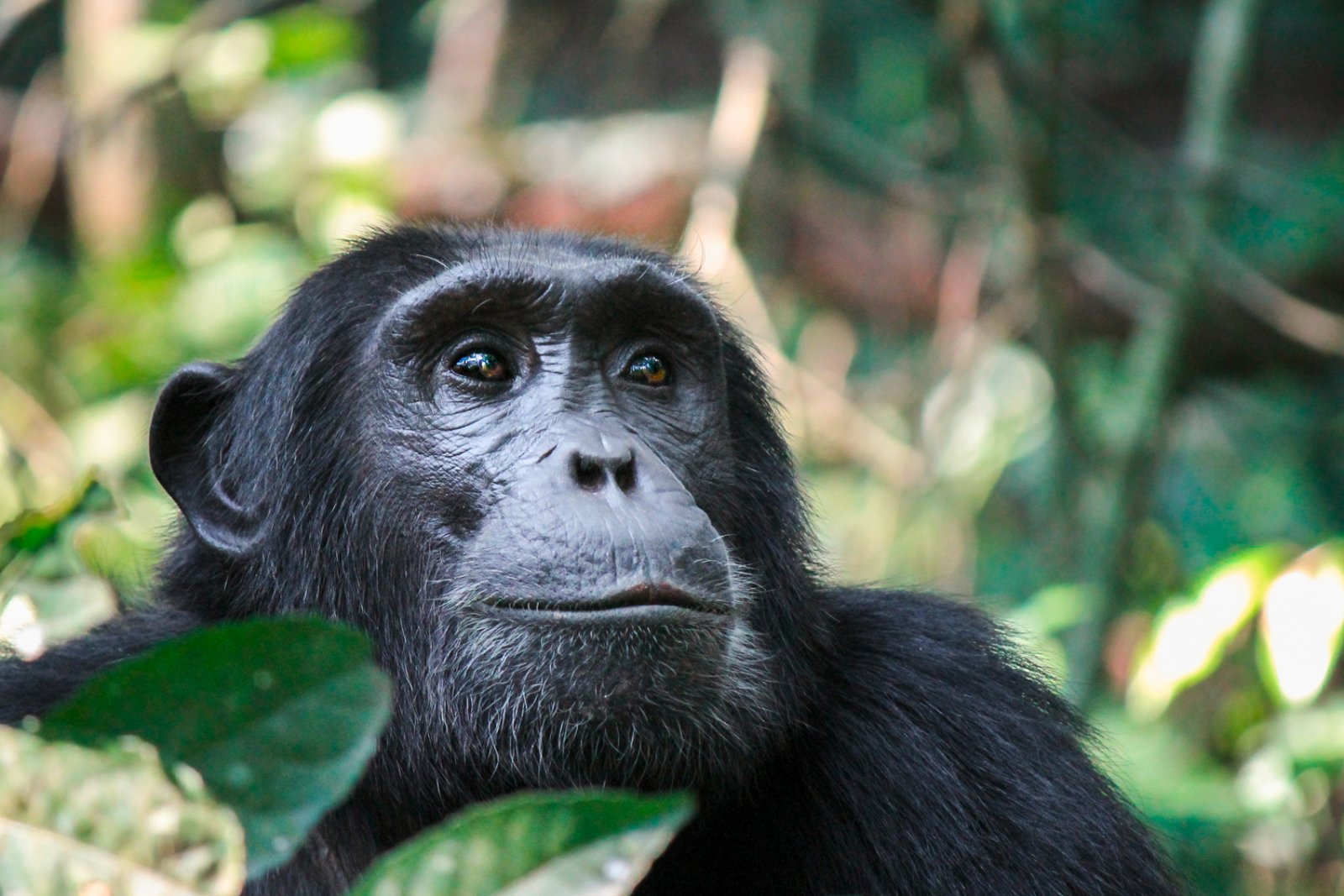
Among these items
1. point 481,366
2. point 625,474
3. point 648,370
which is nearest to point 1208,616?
point 648,370

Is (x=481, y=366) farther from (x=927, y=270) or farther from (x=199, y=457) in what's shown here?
(x=927, y=270)

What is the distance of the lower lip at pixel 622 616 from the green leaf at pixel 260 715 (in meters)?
1.46

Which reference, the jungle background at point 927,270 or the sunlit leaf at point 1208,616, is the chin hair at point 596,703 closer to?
the jungle background at point 927,270

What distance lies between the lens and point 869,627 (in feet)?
11.3

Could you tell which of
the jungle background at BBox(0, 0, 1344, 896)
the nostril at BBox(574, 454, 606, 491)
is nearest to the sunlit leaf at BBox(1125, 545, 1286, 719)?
the jungle background at BBox(0, 0, 1344, 896)

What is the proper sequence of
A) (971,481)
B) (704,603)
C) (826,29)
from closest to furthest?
(704,603) < (971,481) < (826,29)

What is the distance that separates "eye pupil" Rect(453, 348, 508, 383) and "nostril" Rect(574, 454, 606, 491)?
0.40 meters

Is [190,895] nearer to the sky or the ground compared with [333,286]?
nearer to the ground

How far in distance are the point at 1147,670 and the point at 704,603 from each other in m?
2.29

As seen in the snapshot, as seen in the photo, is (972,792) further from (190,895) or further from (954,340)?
(954,340)

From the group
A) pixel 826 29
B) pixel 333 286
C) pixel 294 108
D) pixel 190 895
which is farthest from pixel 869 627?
pixel 826 29

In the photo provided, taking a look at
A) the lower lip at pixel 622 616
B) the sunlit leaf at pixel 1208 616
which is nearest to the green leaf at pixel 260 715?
the lower lip at pixel 622 616

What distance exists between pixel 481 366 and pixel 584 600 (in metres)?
0.70

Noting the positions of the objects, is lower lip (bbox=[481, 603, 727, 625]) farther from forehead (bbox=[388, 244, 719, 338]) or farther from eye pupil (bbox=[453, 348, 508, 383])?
forehead (bbox=[388, 244, 719, 338])
